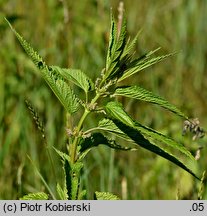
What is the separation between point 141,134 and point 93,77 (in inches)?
78.1

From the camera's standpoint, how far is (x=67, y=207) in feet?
4.53

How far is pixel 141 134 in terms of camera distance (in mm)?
1280

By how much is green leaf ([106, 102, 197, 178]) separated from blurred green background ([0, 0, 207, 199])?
27.5 inches

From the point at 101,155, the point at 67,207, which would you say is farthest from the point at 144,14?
the point at 67,207

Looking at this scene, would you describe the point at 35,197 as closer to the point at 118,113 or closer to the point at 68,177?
the point at 68,177

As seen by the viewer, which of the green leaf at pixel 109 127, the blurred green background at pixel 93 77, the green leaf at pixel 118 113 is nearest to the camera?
the green leaf at pixel 118 113

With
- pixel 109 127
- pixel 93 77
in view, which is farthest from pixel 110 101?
pixel 93 77

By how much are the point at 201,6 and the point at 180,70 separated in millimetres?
1027

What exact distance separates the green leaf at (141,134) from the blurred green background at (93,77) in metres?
0.70

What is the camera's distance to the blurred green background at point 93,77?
7.86ft

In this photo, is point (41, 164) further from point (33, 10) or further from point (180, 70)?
point (33, 10)

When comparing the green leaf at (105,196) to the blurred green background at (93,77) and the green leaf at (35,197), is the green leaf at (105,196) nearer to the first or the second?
the green leaf at (35,197)

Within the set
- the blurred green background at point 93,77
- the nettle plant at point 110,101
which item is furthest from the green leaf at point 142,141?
the blurred green background at point 93,77

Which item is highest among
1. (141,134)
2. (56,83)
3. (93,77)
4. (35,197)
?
(93,77)
